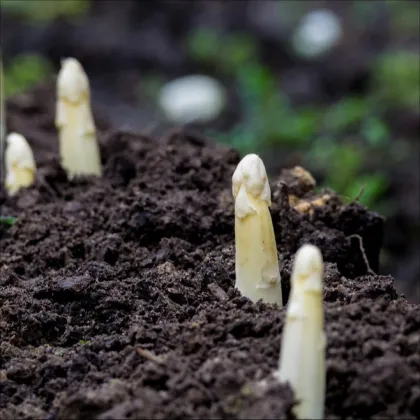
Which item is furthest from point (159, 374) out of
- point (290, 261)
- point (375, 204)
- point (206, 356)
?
point (375, 204)

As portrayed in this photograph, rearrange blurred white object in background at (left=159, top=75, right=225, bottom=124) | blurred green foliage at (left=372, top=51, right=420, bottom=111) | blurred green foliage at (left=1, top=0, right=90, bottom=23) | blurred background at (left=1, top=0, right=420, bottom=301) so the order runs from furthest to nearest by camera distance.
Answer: blurred green foliage at (left=1, top=0, right=90, bottom=23), blurred white object in background at (left=159, top=75, right=225, bottom=124), blurred green foliage at (left=372, top=51, right=420, bottom=111), blurred background at (left=1, top=0, right=420, bottom=301)

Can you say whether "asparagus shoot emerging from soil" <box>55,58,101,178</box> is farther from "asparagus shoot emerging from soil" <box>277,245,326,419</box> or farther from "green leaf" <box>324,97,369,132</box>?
"green leaf" <box>324,97,369,132</box>

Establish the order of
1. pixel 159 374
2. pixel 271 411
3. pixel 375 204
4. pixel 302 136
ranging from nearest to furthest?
pixel 271 411, pixel 159 374, pixel 375 204, pixel 302 136

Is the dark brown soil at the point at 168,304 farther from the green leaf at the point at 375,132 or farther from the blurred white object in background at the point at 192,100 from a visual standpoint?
the blurred white object in background at the point at 192,100

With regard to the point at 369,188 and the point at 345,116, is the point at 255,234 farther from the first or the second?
the point at 345,116

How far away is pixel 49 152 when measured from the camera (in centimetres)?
457

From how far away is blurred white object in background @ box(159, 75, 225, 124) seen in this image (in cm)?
905

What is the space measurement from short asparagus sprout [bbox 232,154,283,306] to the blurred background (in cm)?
412

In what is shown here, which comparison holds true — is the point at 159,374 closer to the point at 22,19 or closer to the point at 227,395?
the point at 227,395

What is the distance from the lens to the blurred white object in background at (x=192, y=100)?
905cm

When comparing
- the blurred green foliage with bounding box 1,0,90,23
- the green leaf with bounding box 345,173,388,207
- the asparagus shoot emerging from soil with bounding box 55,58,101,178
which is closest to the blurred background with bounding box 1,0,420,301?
the blurred green foliage with bounding box 1,0,90,23

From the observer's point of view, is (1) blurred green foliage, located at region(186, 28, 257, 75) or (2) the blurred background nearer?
(2) the blurred background

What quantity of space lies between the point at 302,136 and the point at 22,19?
5269 millimetres

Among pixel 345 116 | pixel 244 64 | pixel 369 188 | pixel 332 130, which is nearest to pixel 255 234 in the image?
pixel 369 188
